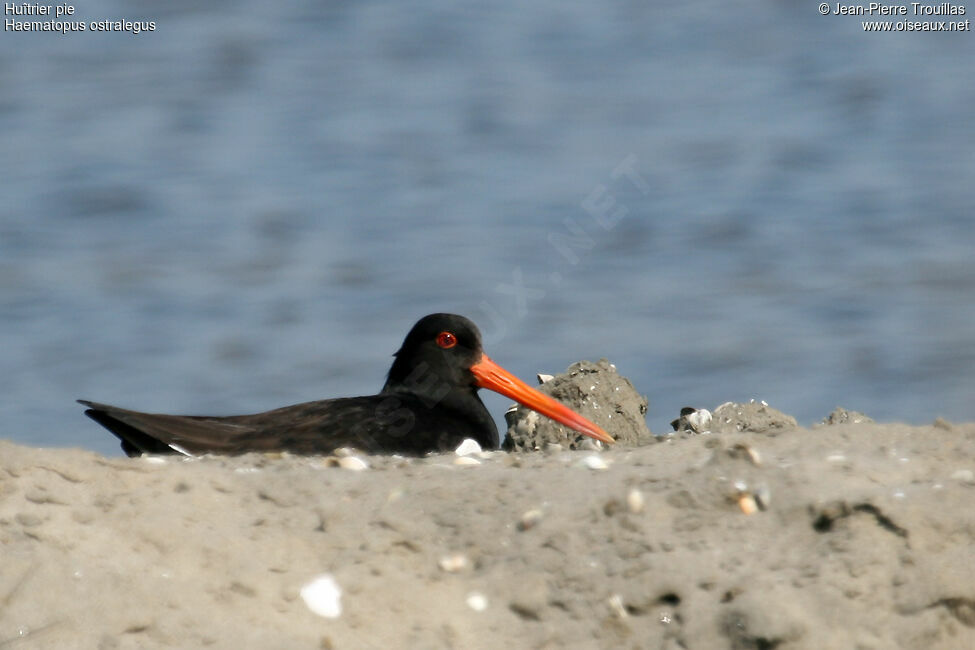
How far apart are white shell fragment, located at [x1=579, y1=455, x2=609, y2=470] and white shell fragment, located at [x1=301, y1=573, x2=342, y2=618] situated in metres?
1.11

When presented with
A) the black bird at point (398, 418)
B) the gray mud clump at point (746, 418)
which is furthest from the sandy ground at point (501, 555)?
the black bird at point (398, 418)

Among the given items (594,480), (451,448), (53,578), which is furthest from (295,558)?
(451,448)

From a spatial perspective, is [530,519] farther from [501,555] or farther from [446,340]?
[446,340]

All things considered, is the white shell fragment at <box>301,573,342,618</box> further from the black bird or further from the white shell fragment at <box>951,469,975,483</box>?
the black bird

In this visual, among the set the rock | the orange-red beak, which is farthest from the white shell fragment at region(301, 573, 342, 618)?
the orange-red beak

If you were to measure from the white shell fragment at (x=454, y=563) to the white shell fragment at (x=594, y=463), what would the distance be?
0.75 meters

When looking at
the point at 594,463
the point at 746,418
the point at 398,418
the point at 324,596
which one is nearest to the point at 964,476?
the point at 594,463

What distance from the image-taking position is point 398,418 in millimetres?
7145

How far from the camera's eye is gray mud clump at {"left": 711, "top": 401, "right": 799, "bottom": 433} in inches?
246

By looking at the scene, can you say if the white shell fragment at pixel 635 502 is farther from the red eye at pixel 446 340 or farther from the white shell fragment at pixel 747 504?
the red eye at pixel 446 340

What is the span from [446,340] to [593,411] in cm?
127

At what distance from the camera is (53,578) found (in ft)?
11.5

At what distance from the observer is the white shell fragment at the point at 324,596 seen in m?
3.54

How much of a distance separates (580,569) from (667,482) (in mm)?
469
